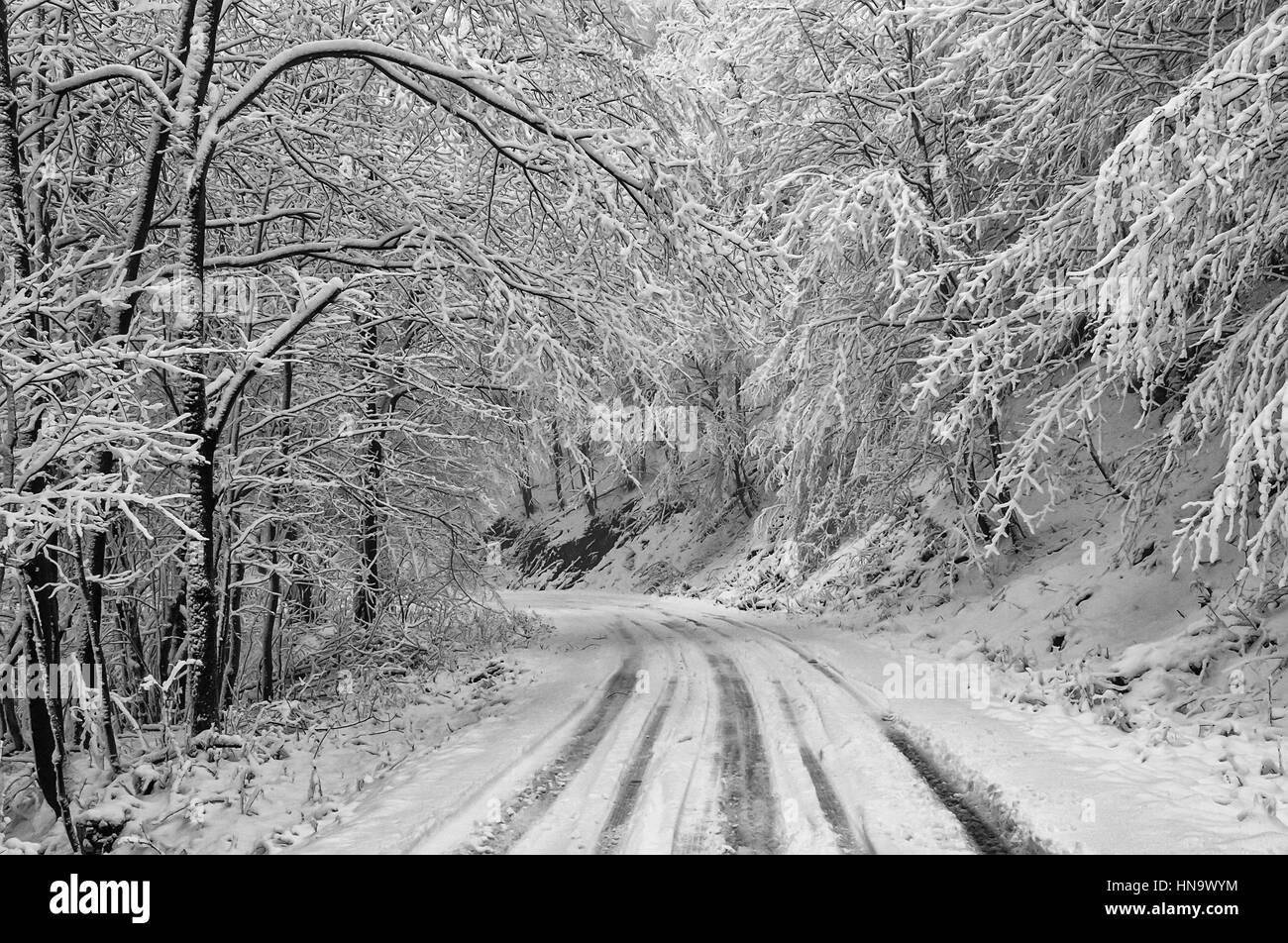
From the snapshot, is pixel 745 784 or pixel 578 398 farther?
pixel 578 398

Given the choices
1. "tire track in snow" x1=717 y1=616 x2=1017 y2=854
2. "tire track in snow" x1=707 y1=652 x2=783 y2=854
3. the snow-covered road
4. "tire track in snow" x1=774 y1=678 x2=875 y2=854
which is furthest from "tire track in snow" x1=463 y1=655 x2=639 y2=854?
"tire track in snow" x1=717 y1=616 x2=1017 y2=854

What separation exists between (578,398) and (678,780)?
3115mm

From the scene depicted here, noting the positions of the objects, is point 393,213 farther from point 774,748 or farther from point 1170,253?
point 1170,253

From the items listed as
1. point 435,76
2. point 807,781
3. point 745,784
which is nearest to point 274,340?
point 435,76

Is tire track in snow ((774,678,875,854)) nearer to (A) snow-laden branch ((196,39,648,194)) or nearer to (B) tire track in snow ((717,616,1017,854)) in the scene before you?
(B) tire track in snow ((717,616,1017,854))

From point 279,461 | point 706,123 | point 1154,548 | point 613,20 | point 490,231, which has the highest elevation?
point 613,20

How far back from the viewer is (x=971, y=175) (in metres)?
11.4

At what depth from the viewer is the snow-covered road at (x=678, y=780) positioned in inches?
153

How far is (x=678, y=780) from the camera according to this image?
4898mm

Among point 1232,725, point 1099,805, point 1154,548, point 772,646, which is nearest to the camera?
point 1099,805

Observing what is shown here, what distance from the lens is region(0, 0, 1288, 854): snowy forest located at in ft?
14.6

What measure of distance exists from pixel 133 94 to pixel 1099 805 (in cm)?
915

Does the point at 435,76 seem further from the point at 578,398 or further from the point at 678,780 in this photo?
the point at 678,780
